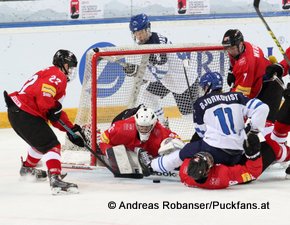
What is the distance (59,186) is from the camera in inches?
176

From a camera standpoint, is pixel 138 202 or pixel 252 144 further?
pixel 252 144

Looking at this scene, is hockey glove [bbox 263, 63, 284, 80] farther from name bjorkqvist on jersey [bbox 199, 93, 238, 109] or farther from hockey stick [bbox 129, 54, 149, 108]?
hockey stick [bbox 129, 54, 149, 108]

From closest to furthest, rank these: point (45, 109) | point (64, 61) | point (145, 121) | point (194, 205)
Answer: point (194, 205) < point (45, 109) < point (64, 61) < point (145, 121)

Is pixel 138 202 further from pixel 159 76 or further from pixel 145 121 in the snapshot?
pixel 159 76

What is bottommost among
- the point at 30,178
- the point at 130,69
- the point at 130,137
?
the point at 30,178

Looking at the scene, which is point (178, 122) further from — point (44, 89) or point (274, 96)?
point (44, 89)

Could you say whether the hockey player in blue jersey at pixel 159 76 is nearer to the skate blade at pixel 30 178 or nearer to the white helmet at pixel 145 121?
the white helmet at pixel 145 121

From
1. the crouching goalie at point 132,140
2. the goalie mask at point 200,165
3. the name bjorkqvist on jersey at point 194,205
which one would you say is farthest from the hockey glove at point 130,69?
the name bjorkqvist on jersey at point 194,205

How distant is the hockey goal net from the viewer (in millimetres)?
5469

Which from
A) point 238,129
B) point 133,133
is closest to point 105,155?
point 133,133

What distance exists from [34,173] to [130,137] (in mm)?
635

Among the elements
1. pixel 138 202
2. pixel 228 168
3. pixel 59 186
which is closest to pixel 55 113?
pixel 59 186

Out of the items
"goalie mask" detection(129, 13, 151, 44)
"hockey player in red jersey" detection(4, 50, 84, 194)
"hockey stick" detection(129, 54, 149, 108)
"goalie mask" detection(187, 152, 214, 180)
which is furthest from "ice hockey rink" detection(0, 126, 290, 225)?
"goalie mask" detection(129, 13, 151, 44)

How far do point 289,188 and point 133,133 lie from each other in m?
1.05
